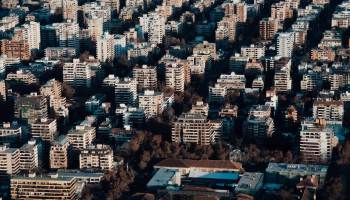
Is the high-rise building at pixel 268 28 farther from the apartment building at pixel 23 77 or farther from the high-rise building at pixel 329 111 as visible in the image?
the high-rise building at pixel 329 111

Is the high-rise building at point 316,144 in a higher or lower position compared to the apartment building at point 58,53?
lower

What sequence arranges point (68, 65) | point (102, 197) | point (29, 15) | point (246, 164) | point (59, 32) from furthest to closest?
point (29, 15)
point (59, 32)
point (68, 65)
point (246, 164)
point (102, 197)

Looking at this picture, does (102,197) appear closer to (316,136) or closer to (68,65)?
(316,136)

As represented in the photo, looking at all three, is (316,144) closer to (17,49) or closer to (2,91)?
(2,91)

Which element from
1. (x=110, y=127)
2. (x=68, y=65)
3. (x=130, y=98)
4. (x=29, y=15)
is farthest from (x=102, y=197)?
(x=29, y=15)

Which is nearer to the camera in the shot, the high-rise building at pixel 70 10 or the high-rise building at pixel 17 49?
the high-rise building at pixel 17 49

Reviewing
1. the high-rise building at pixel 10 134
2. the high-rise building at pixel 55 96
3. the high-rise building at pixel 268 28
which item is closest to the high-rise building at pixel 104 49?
the high-rise building at pixel 55 96

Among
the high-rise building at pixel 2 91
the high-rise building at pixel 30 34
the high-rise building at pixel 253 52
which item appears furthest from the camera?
the high-rise building at pixel 30 34
